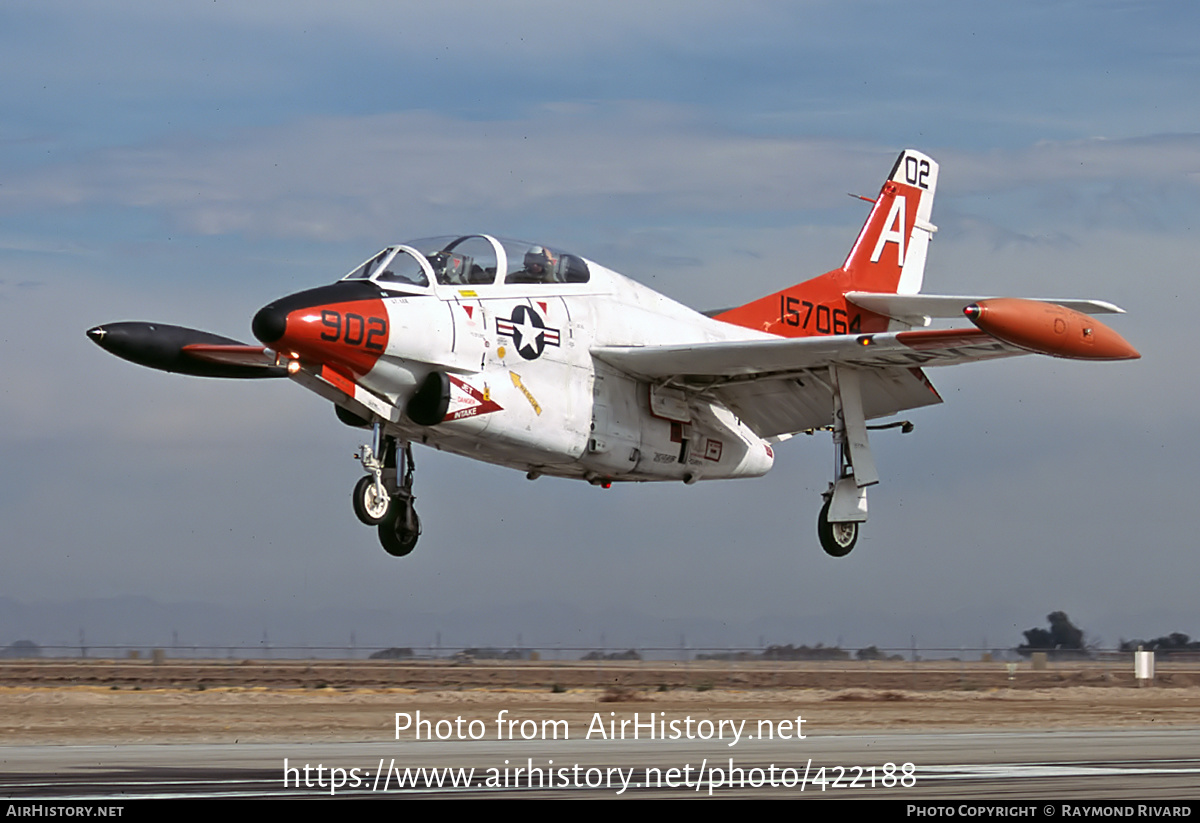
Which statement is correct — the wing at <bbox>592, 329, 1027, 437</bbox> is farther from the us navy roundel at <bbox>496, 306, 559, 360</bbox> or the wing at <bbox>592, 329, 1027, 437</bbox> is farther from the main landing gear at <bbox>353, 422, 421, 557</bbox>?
the main landing gear at <bbox>353, 422, 421, 557</bbox>

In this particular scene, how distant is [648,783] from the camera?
1600 centimetres

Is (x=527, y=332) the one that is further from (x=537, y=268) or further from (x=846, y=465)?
(x=846, y=465)

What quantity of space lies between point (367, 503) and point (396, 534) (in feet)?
6.32

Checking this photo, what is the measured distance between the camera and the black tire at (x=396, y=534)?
22.0 m

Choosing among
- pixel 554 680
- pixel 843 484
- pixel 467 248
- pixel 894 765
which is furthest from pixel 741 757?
pixel 554 680

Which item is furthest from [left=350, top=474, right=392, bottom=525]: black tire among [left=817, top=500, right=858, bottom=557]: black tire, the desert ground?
[left=817, top=500, right=858, bottom=557]: black tire

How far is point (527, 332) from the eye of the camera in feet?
69.1

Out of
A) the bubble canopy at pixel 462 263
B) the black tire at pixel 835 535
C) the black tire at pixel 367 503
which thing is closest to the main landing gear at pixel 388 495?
the black tire at pixel 367 503

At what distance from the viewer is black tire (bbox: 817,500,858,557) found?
24.5 m

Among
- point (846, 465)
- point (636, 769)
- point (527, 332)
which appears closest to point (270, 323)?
point (527, 332)

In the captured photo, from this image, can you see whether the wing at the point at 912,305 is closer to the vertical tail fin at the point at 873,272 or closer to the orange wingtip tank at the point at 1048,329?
the vertical tail fin at the point at 873,272

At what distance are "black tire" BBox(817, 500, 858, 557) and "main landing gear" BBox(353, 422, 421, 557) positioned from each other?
6.49 metres

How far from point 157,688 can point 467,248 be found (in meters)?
22.6
